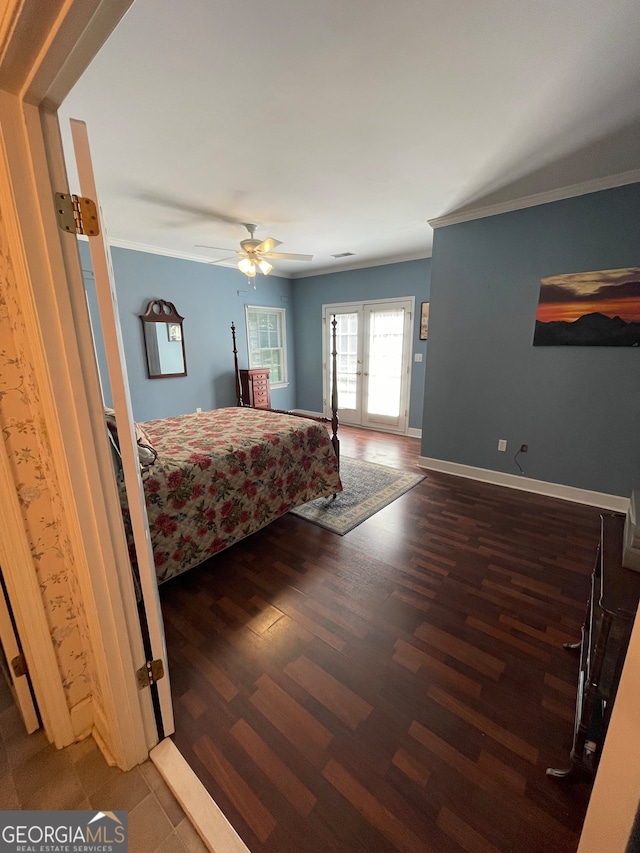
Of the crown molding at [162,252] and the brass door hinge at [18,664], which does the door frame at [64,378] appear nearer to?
the brass door hinge at [18,664]

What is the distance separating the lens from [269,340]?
19.0 ft

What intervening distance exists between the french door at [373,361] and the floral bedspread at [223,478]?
2.61 meters

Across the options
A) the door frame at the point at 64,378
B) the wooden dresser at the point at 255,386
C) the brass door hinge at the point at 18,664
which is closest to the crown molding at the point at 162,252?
the wooden dresser at the point at 255,386

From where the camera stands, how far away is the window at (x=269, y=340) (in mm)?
5438

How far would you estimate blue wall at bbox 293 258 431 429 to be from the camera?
15.3 ft

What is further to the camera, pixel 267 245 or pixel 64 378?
pixel 267 245

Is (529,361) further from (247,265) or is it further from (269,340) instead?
(269,340)

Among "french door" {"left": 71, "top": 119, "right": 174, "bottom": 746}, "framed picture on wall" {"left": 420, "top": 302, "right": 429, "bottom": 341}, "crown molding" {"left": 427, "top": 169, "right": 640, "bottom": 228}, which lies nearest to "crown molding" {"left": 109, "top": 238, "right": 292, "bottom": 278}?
"framed picture on wall" {"left": 420, "top": 302, "right": 429, "bottom": 341}

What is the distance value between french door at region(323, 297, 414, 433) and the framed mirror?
7.82ft

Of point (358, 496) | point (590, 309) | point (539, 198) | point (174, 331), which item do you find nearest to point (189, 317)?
point (174, 331)

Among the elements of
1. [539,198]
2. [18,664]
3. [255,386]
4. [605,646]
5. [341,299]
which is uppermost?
[539,198]

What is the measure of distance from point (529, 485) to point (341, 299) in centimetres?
380

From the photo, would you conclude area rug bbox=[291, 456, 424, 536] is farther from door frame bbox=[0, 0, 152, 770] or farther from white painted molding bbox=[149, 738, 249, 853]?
door frame bbox=[0, 0, 152, 770]

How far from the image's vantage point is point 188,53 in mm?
1350
